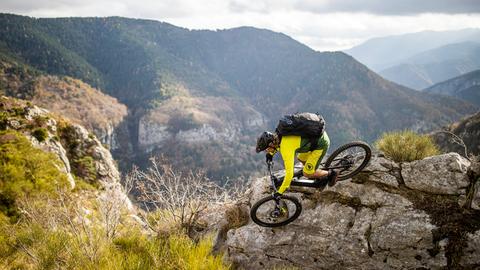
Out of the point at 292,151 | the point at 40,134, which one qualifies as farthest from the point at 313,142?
the point at 40,134

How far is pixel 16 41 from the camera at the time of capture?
523 ft

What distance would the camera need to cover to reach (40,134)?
20.1 meters

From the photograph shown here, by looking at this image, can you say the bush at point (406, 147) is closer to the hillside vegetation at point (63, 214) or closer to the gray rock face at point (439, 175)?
the gray rock face at point (439, 175)

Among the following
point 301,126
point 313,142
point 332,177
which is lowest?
point 332,177

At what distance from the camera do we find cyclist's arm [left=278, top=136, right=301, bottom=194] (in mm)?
5641

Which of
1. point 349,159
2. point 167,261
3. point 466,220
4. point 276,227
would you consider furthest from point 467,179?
point 167,261

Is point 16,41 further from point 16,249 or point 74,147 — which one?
point 16,249

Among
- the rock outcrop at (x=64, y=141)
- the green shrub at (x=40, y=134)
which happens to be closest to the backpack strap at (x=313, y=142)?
the rock outcrop at (x=64, y=141)

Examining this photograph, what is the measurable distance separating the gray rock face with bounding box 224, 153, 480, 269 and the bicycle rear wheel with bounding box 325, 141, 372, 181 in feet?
0.77

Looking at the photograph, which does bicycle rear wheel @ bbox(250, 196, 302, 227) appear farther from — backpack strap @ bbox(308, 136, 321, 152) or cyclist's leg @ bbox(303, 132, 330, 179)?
backpack strap @ bbox(308, 136, 321, 152)

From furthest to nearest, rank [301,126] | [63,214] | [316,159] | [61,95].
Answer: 1. [61,95]
2. [63,214]
3. [316,159]
4. [301,126]

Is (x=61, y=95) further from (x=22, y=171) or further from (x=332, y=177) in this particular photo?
(x=332, y=177)

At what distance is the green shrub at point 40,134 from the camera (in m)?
19.8

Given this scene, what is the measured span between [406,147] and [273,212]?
12.5 ft
